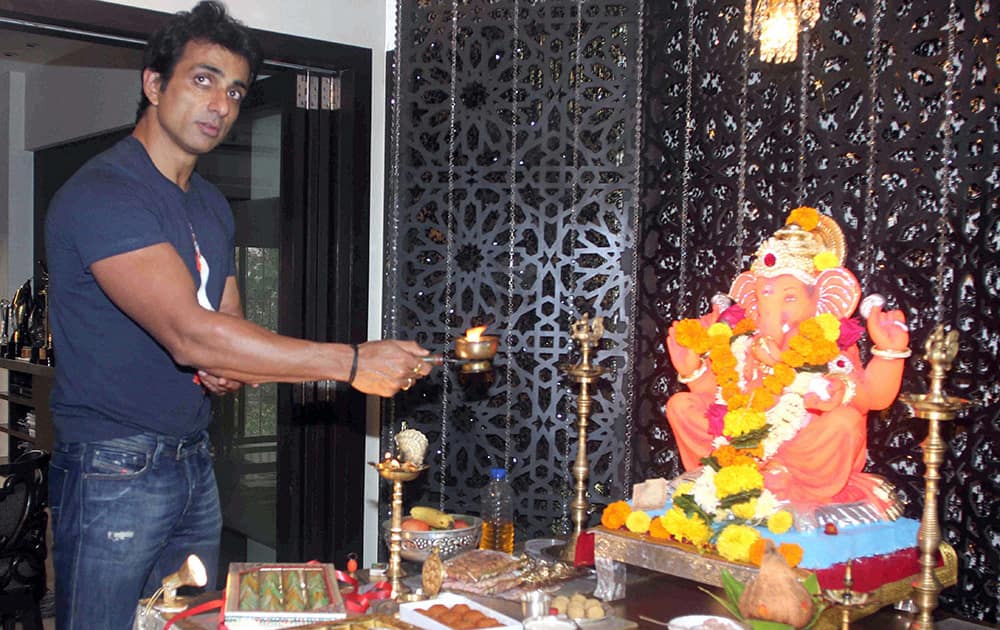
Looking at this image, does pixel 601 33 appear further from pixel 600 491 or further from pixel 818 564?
pixel 818 564

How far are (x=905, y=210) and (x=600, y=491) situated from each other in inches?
58.6

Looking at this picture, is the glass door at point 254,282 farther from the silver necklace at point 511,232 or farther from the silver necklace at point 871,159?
the silver necklace at point 871,159

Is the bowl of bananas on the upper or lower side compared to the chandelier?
lower

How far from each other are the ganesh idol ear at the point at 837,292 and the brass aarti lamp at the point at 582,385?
618 mm

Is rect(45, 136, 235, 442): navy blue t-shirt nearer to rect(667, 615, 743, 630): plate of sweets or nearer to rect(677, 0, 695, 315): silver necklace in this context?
rect(667, 615, 743, 630): plate of sweets

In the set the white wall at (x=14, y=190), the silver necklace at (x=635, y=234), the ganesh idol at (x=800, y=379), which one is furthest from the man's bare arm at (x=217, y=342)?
the white wall at (x=14, y=190)

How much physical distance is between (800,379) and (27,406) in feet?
24.1

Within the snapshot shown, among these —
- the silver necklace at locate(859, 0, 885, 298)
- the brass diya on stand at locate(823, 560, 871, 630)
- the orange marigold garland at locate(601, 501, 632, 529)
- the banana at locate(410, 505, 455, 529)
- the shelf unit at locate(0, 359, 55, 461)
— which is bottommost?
the shelf unit at locate(0, 359, 55, 461)

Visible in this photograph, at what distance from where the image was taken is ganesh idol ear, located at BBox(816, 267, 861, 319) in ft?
8.50

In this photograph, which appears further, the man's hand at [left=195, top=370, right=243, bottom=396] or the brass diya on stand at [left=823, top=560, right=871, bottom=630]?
the man's hand at [left=195, top=370, right=243, bottom=396]

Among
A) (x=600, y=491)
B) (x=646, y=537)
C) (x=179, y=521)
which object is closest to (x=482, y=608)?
(x=646, y=537)

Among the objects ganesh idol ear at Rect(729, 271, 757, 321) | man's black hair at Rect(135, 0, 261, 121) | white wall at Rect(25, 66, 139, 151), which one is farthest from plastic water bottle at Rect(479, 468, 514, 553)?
white wall at Rect(25, 66, 139, 151)

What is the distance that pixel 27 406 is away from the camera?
820 centimetres

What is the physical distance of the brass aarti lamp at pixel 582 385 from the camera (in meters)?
2.97
